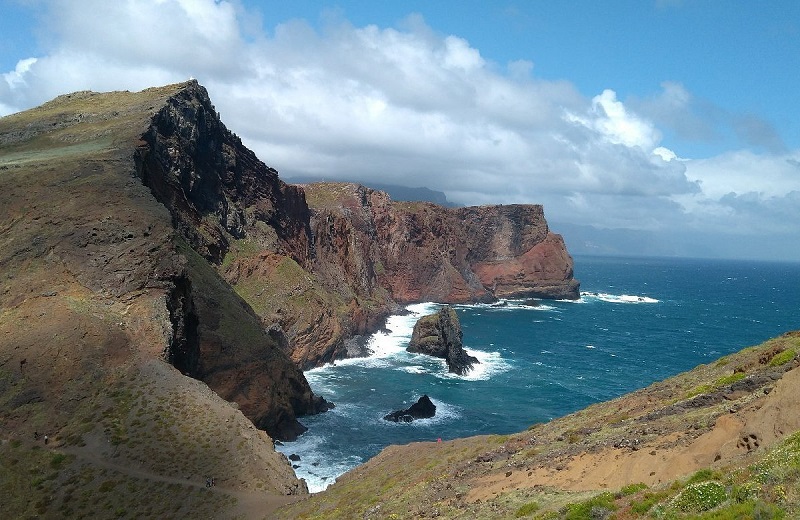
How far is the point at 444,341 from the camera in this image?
97.9 metres

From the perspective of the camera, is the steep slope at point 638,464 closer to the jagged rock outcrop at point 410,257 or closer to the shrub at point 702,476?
the shrub at point 702,476

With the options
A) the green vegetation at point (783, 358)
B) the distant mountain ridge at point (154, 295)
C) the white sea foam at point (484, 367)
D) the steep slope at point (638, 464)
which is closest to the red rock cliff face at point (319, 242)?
the distant mountain ridge at point (154, 295)

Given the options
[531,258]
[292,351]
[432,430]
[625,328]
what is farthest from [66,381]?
[531,258]

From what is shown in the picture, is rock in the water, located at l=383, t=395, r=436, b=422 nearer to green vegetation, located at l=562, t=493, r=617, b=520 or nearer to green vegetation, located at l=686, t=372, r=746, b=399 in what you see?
green vegetation, located at l=686, t=372, r=746, b=399

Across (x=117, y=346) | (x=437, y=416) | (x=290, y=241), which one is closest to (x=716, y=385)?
(x=117, y=346)

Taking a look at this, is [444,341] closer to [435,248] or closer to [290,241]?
[290,241]

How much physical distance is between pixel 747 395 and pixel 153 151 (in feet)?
229

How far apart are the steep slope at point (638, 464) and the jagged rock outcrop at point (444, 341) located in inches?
2168

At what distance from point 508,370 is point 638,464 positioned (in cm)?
7421

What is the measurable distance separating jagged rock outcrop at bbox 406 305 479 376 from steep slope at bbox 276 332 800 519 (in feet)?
181

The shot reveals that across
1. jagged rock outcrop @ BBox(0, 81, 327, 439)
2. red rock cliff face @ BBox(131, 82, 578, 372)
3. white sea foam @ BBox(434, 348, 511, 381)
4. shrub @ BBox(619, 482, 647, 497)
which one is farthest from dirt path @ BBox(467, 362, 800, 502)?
white sea foam @ BBox(434, 348, 511, 381)

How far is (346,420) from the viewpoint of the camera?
6488 cm

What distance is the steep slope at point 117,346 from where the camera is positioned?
34.2 metres

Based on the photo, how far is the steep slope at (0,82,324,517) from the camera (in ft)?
112
